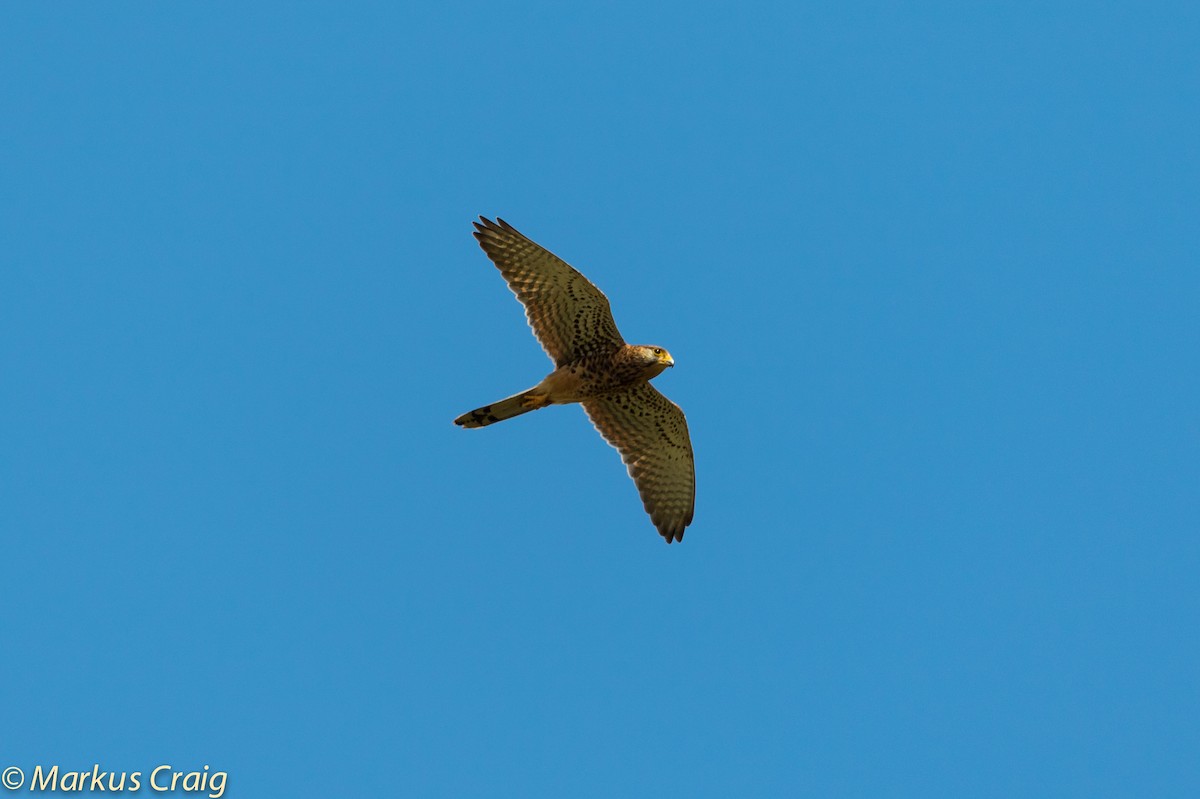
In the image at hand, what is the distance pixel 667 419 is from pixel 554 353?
1.49 metres

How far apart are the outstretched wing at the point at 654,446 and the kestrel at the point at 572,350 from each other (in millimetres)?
17

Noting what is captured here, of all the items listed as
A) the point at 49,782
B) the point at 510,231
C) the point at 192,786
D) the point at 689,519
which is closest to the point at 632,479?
the point at 689,519

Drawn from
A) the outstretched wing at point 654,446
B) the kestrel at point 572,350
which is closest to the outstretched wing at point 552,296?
the kestrel at point 572,350

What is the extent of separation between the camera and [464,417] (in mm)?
12430

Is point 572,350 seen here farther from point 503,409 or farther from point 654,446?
A: point 654,446

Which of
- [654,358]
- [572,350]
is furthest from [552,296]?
[654,358]

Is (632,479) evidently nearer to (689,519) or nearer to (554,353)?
(689,519)

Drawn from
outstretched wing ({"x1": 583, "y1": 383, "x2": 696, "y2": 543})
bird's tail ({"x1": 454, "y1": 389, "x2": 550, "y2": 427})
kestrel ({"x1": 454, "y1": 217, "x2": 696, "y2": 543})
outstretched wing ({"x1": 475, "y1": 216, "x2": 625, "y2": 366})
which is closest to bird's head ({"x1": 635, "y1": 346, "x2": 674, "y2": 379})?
kestrel ({"x1": 454, "y1": 217, "x2": 696, "y2": 543})

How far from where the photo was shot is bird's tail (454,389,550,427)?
1245cm

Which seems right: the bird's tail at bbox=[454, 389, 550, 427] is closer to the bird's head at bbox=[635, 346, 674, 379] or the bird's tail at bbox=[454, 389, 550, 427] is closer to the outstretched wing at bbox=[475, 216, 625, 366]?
the outstretched wing at bbox=[475, 216, 625, 366]

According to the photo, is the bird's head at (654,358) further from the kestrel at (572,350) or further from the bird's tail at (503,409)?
the bird's tail at (503,409)

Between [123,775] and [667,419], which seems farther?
[667,419]

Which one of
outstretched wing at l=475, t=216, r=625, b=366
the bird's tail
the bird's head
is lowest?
the bird's tail

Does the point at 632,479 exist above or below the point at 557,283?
below
